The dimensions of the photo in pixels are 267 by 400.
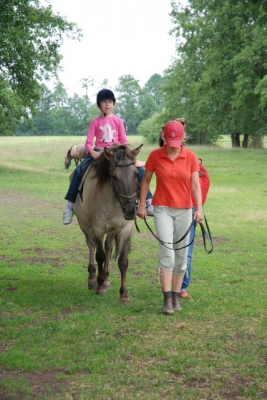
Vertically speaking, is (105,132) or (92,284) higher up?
(105,132)

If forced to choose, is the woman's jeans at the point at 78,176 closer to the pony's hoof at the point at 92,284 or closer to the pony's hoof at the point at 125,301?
the pony's hoof at the point at 92,284

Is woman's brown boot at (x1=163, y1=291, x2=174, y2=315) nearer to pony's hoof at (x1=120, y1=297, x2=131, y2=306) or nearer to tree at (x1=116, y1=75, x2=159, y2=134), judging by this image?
pony's hoof at (x1=120, y1=297, x2=131, y2=306)

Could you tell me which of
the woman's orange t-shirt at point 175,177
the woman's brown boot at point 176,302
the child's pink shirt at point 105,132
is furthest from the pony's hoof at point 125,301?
the child's pink shirt at point 105,132

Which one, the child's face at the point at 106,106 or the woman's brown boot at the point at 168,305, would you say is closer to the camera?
the woman's brown boot at the point at 168,305

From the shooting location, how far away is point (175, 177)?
7199 mm

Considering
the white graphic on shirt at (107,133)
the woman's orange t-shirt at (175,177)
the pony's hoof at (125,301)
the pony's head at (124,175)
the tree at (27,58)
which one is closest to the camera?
the woman's orange t-shirt at (175,177)

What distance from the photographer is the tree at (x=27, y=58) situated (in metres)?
28.8

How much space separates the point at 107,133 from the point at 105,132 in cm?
3

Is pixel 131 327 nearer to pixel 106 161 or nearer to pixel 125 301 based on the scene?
pixel 125 301

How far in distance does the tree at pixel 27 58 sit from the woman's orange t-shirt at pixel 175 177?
2208 centimetres

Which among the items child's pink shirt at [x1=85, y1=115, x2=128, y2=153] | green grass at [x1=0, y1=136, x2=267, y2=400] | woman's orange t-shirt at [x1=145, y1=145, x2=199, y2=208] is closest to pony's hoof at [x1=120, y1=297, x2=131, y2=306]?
green grass at [x1=0, y1=136, x2=267, y2=400]

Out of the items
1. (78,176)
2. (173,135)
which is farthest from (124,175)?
(78,176)

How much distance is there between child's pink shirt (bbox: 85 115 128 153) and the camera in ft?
27.9

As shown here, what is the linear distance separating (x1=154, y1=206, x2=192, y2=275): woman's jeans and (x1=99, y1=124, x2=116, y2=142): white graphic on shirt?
5.40ft
